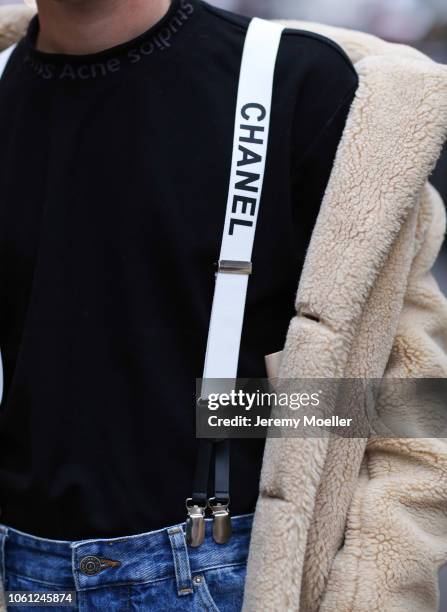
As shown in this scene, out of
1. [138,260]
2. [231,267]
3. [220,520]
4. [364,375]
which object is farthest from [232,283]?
[220,520]

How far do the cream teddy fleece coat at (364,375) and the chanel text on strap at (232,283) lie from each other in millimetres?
78

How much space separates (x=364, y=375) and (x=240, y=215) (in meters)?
0.33

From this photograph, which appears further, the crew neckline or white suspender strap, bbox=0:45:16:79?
white suspender strap, bbox=0:45:16:79

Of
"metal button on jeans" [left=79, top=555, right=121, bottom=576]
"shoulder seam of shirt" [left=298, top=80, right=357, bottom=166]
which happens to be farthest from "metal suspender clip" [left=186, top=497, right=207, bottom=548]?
"shoulder seam of shirt" [left=298, top=80, right=357, bottom=166]

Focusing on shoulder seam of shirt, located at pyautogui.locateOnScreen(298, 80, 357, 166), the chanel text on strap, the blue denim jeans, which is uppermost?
shoulder seam of shirt, located at pyautogui.locateOnScreen(298, 80, 357, 166)

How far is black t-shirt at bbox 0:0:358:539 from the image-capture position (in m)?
1.61

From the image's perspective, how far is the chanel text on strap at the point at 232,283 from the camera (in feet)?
5.21

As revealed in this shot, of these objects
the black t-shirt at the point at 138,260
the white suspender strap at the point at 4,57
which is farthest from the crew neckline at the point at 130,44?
the white suspender strap at the point at 4,57

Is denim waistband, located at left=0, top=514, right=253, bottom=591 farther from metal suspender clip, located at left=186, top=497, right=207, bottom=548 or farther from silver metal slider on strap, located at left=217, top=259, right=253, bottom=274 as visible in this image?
silver metal slider on strap, located at left=217, top=259, right=253, bottom=274

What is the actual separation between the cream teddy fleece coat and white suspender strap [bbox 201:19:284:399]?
9 cm

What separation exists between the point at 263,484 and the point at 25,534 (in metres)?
0.43

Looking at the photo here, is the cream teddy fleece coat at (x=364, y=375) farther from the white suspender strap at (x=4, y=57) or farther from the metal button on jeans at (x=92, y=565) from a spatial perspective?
the white suspender strap at (x=4, y=57)

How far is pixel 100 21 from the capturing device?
5.49ft

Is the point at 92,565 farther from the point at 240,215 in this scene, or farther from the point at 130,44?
the point at 130,44
